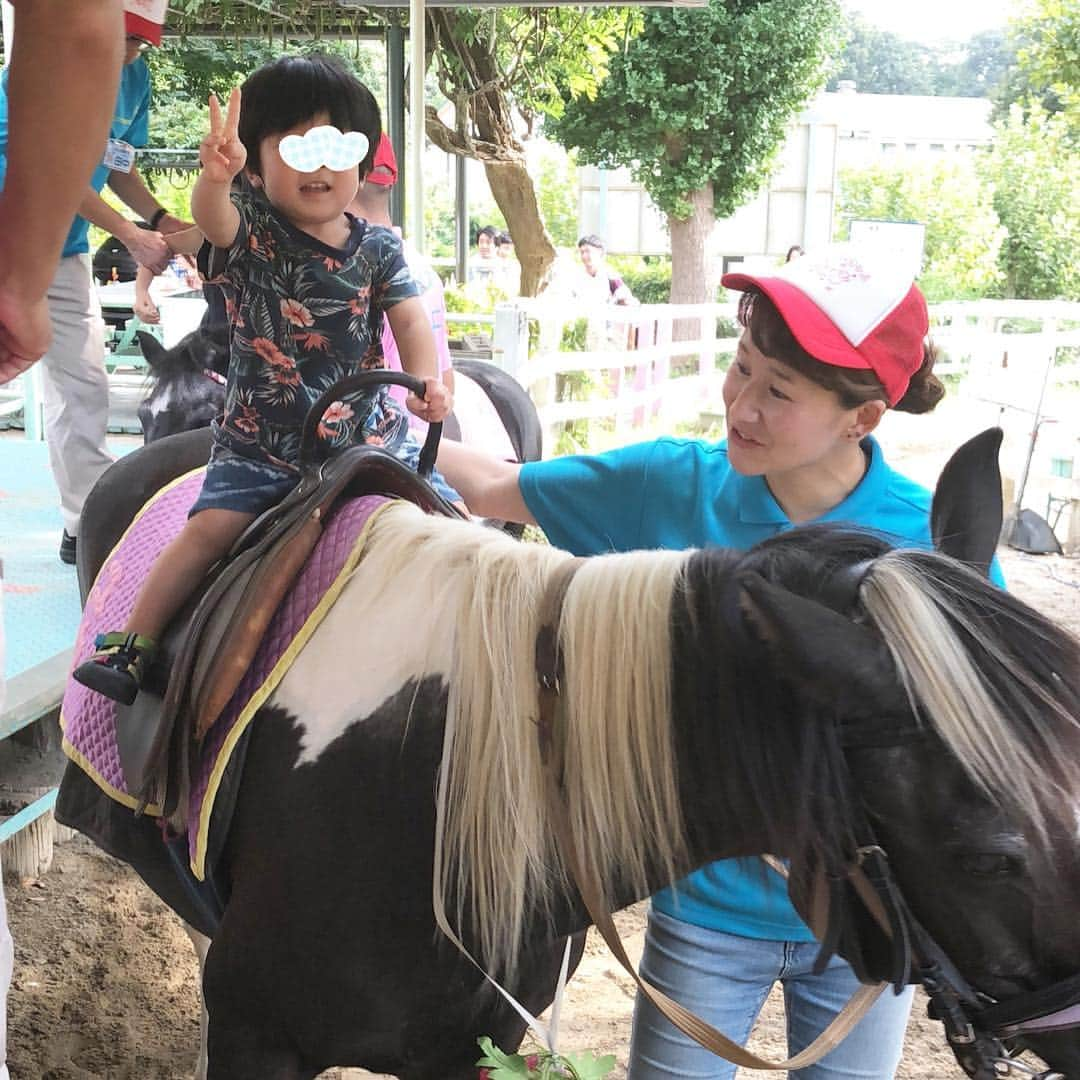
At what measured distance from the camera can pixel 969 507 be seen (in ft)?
4.58

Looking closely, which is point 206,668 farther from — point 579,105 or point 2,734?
point 579,105

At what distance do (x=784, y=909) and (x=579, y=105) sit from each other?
14.4 metres

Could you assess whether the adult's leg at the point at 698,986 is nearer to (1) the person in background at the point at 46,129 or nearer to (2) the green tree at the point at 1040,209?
(1) the person in background at the point at 46,129

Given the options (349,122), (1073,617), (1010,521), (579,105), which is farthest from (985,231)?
(349,122)

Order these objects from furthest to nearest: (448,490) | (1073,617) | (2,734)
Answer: (1073,617), (2,734), (448,490)

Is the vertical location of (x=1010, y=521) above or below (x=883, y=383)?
below

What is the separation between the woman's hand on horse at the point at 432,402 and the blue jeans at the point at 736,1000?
0.88m

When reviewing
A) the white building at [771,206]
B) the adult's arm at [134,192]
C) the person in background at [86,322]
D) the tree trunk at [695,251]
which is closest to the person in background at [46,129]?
the person in background at [86,322]

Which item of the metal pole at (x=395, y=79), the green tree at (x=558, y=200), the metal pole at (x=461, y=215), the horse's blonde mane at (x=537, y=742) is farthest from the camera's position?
the green tree at (x=558, y=200)

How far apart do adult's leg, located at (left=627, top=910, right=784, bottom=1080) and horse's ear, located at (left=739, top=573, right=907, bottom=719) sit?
1.94ft

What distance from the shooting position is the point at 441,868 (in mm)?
1390

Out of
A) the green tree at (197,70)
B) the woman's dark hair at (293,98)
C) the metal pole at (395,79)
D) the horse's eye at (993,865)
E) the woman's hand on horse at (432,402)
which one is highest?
the green tree at (197,70)

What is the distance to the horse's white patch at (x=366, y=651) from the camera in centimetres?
149

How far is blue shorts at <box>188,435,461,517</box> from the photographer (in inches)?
77.0
